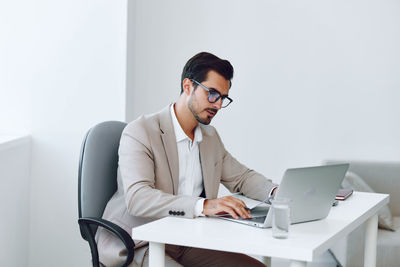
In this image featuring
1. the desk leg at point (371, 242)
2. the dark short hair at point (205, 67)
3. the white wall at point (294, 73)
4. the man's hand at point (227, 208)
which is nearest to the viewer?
the man's hand at point (227, 208)

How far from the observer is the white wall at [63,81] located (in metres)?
3.16

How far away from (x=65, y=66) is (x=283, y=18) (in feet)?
5.25

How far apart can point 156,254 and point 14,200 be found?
5.21 ft

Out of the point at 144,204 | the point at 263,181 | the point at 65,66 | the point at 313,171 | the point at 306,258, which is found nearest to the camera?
the point at 306,258

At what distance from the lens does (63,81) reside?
10.4 feet

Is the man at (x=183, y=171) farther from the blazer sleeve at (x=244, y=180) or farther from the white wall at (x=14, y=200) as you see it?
the white wall at (x=14, y=200)

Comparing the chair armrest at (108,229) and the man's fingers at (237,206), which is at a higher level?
the man's fingers at (237,206)

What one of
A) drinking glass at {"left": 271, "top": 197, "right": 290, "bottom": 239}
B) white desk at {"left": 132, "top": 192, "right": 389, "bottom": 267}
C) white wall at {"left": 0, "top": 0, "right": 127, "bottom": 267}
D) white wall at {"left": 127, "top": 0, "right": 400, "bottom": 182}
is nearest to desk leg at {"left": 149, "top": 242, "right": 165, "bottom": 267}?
white desk at {"left": 132, "top": 192, "right": 389, "bottom": 267}

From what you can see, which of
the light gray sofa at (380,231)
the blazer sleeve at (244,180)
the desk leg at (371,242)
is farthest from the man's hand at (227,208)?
the light gray sofa at (380,231)

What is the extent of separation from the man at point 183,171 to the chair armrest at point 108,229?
31 millimetres

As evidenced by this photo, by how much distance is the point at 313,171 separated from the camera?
1.73m

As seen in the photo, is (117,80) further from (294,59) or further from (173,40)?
(294,59)

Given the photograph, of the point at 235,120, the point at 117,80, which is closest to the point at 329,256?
the point at 235,120

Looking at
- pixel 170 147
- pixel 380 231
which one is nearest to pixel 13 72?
pixel 170 147
